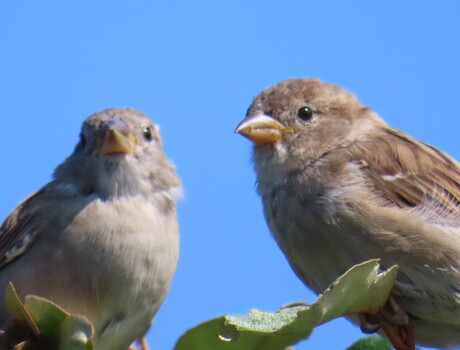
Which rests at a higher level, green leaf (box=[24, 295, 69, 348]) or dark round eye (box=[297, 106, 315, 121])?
dark round eye (box=[297, 106, 315, 121])

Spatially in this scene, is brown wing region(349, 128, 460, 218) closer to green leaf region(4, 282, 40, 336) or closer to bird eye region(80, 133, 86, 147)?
bird eye region(80, 133, 86, 147)

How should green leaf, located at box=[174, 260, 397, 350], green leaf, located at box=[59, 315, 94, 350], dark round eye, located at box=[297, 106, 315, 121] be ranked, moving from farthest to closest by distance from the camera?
dark round eye, located at box=[297, 106, 315, 121]
green leaf, located at box=[174, 260, 397, 350]
green leaf, located at box=[59, 315, 94, 350]

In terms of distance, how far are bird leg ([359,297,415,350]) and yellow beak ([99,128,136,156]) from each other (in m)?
1.12

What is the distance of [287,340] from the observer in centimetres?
165

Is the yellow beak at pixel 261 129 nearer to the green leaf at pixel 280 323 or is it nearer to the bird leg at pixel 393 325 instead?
the bird leg at pixel 393 325

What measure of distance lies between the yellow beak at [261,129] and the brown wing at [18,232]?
2.96 ft

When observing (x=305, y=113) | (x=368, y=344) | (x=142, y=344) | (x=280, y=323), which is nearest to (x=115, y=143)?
(x=142, y=344)

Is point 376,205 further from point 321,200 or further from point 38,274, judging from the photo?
point 38,274

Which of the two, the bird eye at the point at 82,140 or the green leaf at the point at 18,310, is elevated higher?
the bird eye at the point at 82,140

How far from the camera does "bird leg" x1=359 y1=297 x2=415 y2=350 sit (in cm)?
199

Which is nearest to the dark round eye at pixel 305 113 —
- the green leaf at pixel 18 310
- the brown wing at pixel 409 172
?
the brown wing at pixel 409 172

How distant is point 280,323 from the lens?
1595mm

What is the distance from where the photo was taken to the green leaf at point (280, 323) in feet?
5.10

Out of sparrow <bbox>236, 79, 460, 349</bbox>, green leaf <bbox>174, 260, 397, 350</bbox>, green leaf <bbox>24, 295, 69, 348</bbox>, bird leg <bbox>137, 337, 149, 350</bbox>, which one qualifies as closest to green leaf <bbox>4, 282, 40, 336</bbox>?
green leaf <bbox>24, 295, 69, 348</bbox>
